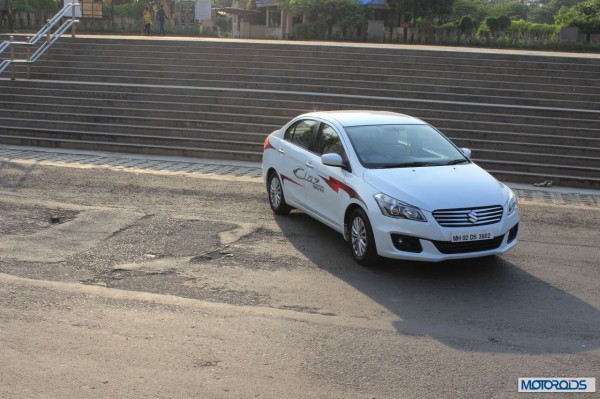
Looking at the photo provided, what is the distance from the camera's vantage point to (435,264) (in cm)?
798

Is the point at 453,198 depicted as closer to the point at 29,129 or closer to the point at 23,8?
the point at 29,129

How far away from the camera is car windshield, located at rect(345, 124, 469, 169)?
8.29 meters

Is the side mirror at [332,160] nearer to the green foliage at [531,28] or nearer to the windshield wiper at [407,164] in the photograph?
the windshield wiper at [407,164]

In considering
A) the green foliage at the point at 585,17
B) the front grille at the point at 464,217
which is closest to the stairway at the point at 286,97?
the front grille at the point at 464,217

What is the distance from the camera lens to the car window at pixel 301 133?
31.1ft

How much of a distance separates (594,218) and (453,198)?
411 centimetres

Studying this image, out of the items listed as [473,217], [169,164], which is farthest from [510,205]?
[169,164]

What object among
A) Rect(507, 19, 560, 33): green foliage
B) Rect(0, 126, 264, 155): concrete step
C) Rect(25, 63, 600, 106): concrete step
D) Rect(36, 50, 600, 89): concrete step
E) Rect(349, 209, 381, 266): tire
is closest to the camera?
Rect(349, 209, 381, 266): tire

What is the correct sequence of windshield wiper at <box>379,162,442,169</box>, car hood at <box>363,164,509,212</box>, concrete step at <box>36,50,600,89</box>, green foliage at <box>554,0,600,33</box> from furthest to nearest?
1. green foliage at <box>554,0,600,33</box>
2. concrete step at <box>36,50,600,89</box>
3. windshield wiper at <box>379,162,442,169</box>
4. car hood at <box>363,164,509,212</box>

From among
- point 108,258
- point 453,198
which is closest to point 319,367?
point 453,198

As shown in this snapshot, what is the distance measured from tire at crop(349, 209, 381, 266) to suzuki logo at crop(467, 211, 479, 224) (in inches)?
38.8

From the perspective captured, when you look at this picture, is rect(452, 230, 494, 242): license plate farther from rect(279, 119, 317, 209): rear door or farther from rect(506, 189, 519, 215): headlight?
rect(279, 119, 317, 209): rear door

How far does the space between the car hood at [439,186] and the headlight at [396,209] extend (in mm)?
50

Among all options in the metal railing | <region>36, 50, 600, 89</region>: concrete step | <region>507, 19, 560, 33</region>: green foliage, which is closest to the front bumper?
<region>36, 50, 600, 89</region>: concrete step
